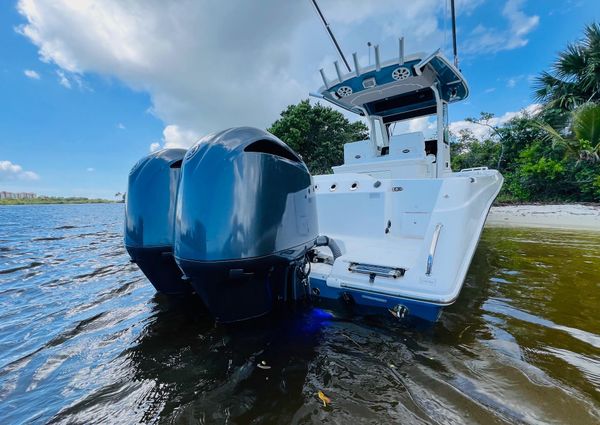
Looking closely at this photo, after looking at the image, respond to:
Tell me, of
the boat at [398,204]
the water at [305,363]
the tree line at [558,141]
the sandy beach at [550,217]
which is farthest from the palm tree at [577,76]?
the water at [305,363]

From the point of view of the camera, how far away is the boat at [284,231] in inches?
61.5

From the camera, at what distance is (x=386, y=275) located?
1.82 metres

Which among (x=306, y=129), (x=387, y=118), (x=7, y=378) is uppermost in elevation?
(x=306, y=129)

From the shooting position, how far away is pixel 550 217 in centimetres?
785

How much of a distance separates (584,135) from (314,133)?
1103 centimetres

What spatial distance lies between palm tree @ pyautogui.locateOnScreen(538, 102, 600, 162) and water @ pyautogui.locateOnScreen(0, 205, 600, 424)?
807 centimetres

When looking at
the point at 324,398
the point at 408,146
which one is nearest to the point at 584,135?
the point at 408,146

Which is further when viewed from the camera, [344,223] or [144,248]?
[344,223]

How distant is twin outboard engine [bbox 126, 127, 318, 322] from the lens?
60.0 inches

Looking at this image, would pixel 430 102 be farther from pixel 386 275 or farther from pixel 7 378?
pixel 7 378

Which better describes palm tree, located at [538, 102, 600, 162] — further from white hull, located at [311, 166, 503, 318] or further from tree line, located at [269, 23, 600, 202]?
white hull, located at [311, 166, 503, 318]

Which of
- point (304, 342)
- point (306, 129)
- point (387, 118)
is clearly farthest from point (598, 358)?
point (306, 129)

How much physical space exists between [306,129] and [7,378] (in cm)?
1510

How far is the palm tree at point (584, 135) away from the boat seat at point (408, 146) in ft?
25.2
